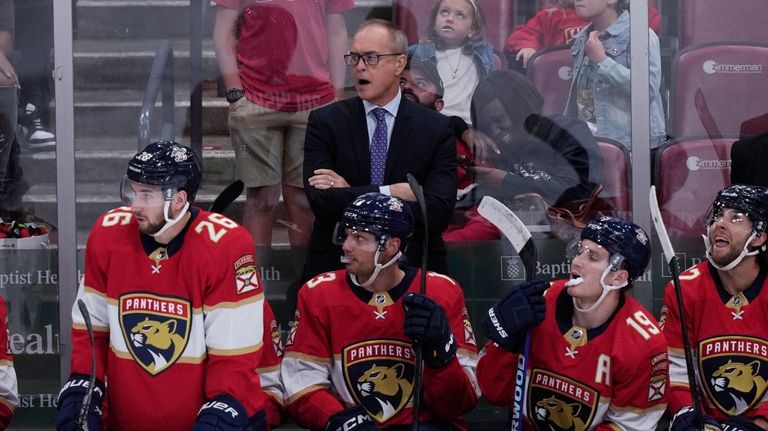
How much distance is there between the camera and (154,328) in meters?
4.73

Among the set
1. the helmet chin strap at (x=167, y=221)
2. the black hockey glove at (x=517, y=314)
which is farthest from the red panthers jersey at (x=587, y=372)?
the helmet chin strap at (x=167, y=221)

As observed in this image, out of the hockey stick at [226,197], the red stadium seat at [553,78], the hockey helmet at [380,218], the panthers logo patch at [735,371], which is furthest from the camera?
the red stadium seat at [553,78]

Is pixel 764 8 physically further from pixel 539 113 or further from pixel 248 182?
pixel 248 182

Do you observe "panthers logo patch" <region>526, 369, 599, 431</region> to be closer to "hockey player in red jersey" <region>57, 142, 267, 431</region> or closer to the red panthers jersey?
the red panthers jersey

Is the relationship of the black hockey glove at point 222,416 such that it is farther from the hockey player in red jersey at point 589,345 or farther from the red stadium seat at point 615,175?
the red stadium seat at point 615,175

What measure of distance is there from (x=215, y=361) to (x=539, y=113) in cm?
201

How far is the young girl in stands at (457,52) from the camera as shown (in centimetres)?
601

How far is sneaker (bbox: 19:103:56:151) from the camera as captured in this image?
19.5 feet

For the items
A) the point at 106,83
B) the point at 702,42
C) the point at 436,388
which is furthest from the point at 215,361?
the point at 702,42

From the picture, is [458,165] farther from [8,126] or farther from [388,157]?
[8,126]

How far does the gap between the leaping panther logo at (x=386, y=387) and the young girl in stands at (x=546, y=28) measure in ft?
5.43

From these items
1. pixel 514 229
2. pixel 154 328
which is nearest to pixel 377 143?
pixel 514 229

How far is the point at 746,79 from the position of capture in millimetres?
6160

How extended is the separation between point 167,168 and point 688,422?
189 cm
